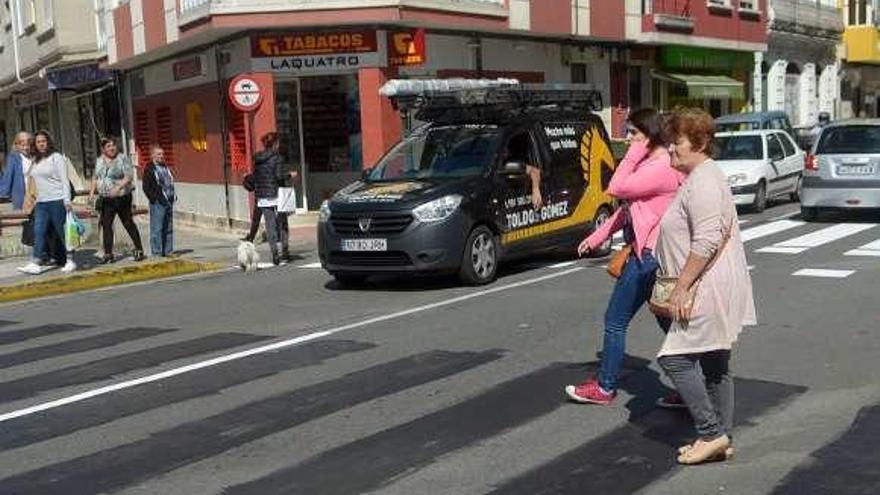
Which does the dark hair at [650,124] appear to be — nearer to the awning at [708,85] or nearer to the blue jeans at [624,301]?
the blue jeans at [624,301]

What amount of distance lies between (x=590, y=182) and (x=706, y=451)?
8.31m

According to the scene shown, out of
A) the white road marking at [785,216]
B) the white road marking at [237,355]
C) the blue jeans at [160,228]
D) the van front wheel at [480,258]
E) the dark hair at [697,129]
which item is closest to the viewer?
the dark hair at [697,129]

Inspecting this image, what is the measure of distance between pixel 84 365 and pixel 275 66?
12.9 m

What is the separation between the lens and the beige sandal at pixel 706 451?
5035 millimetres

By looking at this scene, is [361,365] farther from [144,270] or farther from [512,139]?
[144,270]

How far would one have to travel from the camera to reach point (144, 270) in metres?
13.7

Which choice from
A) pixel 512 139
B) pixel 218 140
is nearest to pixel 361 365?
pixel 512 139

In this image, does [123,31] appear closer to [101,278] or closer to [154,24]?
[154,24]

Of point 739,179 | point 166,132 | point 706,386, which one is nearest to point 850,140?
point 739,179

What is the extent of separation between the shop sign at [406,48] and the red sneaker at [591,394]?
1459 centimetres

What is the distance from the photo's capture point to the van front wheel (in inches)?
429

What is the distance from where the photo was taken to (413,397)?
21.5 feet

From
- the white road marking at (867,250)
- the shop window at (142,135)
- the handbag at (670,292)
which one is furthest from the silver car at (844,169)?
the shop window at (142,135)

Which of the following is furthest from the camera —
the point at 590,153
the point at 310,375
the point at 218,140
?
the point at 218,140
